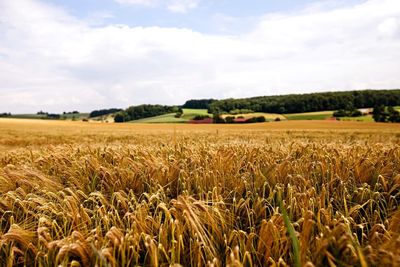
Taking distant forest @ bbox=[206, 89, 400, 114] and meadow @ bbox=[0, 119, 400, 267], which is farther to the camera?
distant forest @ bbox=[206, 89, 400, 114]

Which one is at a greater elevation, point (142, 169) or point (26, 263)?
point (142, 169)

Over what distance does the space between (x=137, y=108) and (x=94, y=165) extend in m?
86.0

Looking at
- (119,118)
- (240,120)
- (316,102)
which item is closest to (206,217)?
(240,120)

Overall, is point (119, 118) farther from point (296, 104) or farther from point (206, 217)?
point (206, 217)

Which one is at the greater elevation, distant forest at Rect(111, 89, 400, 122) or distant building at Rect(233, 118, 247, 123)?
distant forest at Rect(111, 89, 400, 122)

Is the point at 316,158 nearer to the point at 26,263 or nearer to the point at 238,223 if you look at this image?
the point at 238,223

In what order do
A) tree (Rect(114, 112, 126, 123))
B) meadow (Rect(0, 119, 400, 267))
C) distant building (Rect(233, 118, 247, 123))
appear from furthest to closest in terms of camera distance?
tree (Rect(114, 112, 126, 123)), distant building (Rect(233, 118, 247, 123)), meadow (Rect(0, 119, 400, 267))

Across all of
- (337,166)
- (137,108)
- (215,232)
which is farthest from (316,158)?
(137,108)

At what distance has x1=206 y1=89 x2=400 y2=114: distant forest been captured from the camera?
275 ft

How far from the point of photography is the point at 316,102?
85688 millimetres

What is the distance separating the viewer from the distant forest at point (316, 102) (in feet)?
275

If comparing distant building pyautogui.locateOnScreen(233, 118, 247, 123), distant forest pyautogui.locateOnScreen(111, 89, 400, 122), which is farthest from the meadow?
distant forest pyautogui.locateOnScreen(111, 89, 400, 122)

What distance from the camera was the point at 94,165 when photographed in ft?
14.2

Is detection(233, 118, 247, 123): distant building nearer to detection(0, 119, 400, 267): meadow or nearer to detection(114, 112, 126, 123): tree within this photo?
detection(114, 112, 126, 123): tree
